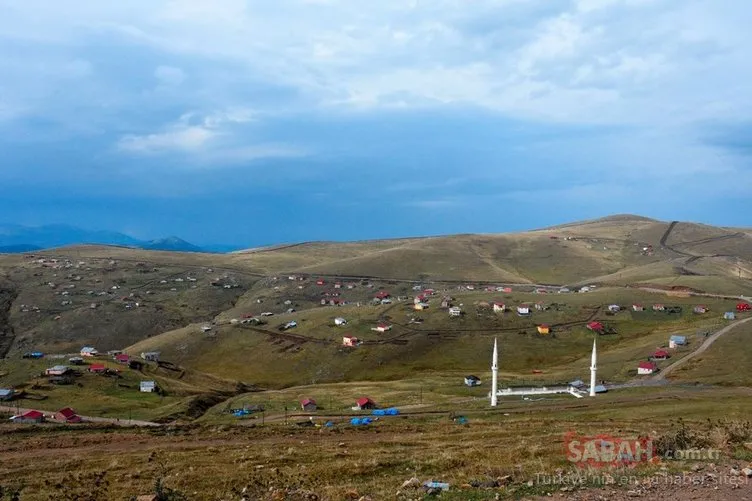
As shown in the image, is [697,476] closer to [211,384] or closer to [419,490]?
[419,490]

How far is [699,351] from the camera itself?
101m

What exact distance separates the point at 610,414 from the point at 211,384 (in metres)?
78.6

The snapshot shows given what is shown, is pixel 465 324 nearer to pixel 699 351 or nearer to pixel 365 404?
pixel 699 351

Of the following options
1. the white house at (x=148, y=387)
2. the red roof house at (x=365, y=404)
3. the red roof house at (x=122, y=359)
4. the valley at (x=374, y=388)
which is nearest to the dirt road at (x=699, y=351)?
the valley at (x=374, y=388)

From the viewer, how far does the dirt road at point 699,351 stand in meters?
90.5

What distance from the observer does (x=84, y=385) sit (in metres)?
95.5

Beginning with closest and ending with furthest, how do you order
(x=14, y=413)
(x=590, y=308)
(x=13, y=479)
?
(x=13, y=479), (x=14, y=413), (x=590, y=308)

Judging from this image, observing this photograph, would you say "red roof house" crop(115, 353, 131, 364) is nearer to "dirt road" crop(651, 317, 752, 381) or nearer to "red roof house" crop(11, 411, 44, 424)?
"red roof house" crop(11, 411, 44, 424)

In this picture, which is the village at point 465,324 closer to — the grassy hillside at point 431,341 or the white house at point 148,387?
the grassy hillside at point 431,341

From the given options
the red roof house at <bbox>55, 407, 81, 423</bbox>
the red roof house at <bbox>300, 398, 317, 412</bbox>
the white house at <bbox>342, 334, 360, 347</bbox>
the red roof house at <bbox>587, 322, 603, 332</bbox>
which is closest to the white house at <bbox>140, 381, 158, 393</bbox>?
the red roof house at <bbox>55, 407, 81, 423</bbox>

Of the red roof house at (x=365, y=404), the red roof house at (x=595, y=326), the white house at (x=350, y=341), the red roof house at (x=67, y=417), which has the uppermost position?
the red roof house at (x=595, y=326)

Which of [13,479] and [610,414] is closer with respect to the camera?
[13,479]

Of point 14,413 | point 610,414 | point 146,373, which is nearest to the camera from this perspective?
point 610,414

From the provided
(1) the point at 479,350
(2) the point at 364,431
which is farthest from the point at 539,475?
(1) the point at 479,350
